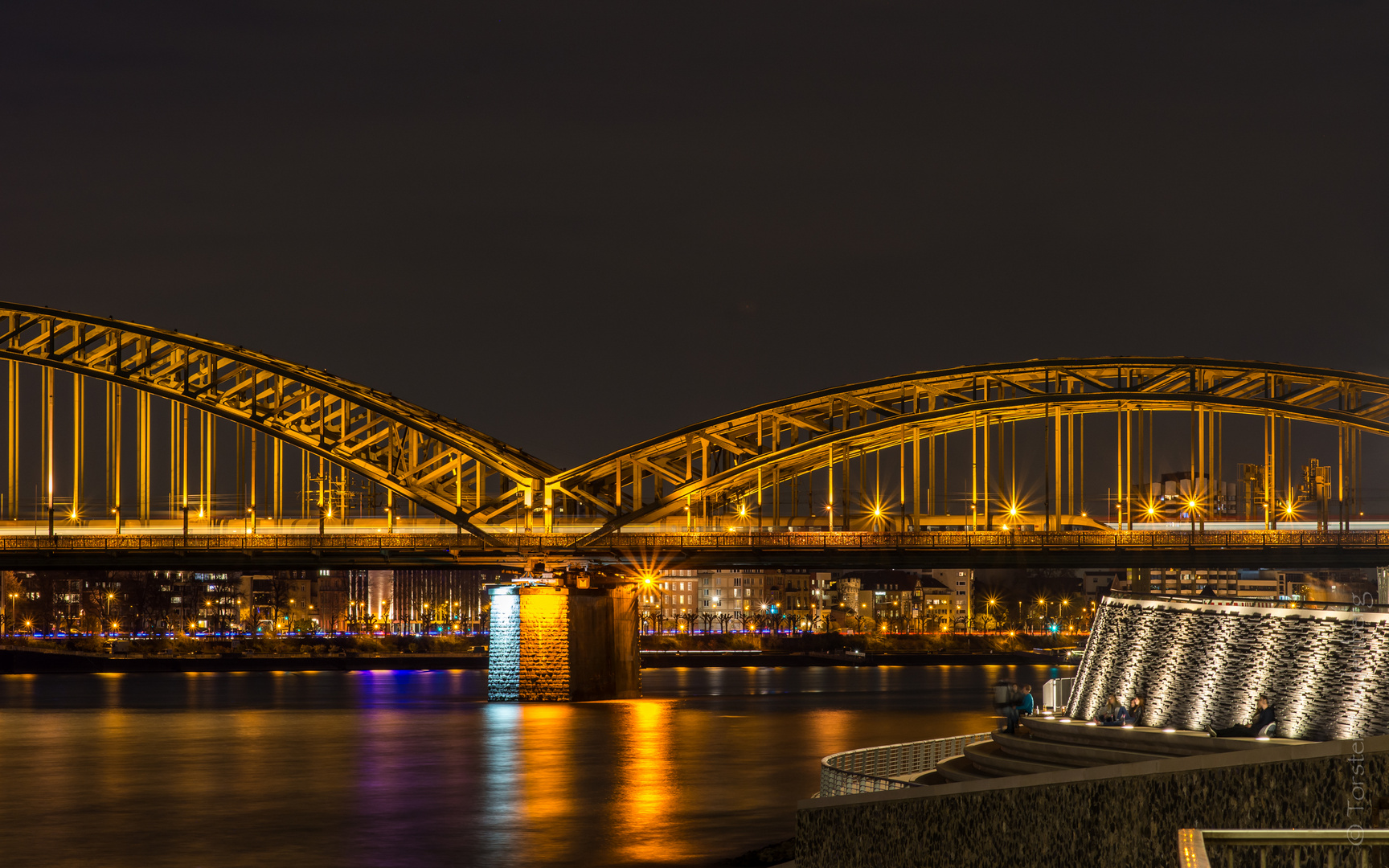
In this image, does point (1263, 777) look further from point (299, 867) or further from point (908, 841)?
point (299, 867)

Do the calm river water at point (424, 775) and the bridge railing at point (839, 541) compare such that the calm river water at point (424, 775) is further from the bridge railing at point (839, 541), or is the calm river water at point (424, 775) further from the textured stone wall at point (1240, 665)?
the textured stone wall at point (1240, 665)

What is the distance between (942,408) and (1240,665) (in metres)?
58.8

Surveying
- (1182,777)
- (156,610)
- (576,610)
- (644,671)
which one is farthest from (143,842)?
(156,610)

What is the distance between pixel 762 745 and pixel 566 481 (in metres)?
32.3

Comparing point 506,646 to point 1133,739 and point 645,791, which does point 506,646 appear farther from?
point 1133,739

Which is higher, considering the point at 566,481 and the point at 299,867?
the point at 566,481

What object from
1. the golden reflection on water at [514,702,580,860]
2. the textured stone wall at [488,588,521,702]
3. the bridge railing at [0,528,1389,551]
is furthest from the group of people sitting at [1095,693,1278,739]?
the textured stone wall at [488,588,521,702]

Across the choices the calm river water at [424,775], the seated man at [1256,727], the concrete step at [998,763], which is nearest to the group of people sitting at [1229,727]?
the seated man at [1256,727]

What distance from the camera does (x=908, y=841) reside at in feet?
69.6

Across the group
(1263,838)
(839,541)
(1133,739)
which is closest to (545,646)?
(839,541)

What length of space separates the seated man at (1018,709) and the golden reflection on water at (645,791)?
20.8ft

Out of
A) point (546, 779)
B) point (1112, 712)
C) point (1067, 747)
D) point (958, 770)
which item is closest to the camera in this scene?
point (1067, 747)

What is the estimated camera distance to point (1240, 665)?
2391 cm

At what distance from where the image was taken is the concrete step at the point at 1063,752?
23.4m
